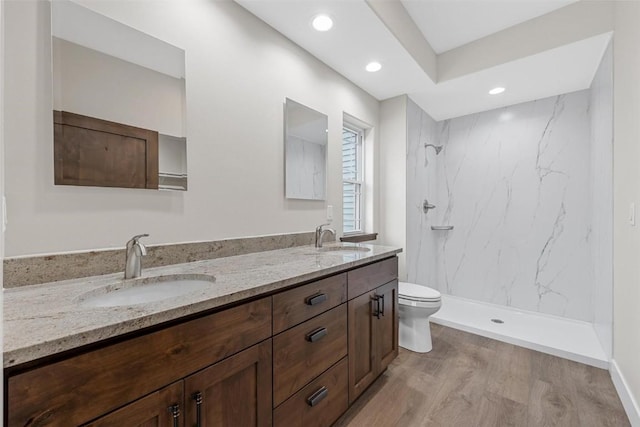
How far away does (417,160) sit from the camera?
311 cm

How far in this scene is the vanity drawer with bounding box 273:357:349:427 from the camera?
3.73 feet

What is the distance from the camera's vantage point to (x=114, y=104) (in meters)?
1.17

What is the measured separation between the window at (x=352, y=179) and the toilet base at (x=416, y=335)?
0.94 m

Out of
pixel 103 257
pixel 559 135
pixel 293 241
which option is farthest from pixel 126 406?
pixel 559 135

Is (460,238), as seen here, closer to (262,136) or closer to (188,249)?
(262,136)

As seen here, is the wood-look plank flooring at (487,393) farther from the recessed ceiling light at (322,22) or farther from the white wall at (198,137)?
the recessed ceiling light at (322,22)

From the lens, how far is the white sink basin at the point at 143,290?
0.96 m

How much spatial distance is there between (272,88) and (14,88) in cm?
121

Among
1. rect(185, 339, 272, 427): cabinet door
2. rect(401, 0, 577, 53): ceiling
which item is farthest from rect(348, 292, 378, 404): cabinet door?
rect(401, 0, 577, 53): ceiling

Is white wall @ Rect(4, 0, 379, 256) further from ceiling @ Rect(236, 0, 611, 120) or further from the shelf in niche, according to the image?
the shelf in niche

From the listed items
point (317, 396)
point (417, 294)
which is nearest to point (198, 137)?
point (317, 396)

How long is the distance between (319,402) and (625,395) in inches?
70.8

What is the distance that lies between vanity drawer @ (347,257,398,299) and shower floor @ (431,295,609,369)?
1403 millimetres

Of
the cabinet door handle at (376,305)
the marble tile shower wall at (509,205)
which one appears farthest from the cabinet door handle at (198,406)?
the marble tile shower wall at (509,205)
